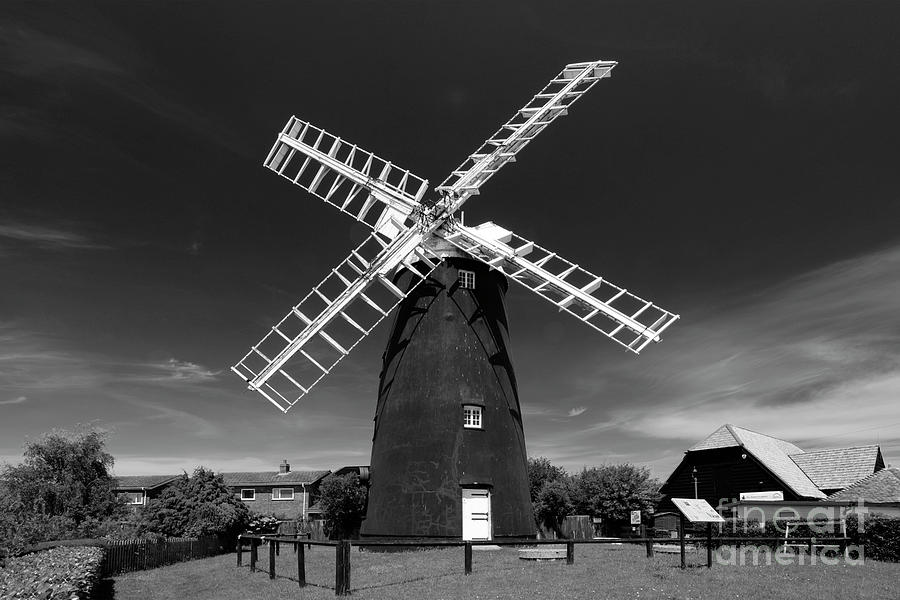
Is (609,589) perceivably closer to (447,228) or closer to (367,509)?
(367,509)

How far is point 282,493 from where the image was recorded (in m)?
51.8

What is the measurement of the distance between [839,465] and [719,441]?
21.0 feet

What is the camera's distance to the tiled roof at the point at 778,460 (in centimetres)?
3362

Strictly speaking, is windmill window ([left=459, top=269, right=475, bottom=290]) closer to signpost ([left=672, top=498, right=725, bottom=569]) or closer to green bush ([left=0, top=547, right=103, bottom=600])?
signpost ([left=672, top=498, right=725, bottom=569])

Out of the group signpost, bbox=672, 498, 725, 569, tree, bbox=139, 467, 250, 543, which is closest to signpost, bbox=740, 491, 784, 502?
signpost, bbox=672, 498, 725, 569

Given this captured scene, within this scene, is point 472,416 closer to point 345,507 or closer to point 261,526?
point 345,507

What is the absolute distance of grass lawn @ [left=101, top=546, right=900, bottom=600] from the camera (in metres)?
12.7

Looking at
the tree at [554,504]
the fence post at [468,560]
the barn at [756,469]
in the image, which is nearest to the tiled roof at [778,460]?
the barn at [756,469]

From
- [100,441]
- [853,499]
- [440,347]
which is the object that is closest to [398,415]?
[440,347]

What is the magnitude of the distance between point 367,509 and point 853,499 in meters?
20.0

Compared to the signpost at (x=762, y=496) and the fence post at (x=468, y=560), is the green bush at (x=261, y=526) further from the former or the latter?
the signpost at (x=762, y=496)

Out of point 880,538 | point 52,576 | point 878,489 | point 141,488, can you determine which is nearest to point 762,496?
point 878,489

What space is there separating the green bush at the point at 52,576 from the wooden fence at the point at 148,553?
10.8 feet

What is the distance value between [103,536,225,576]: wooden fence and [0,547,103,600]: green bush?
3.29m
